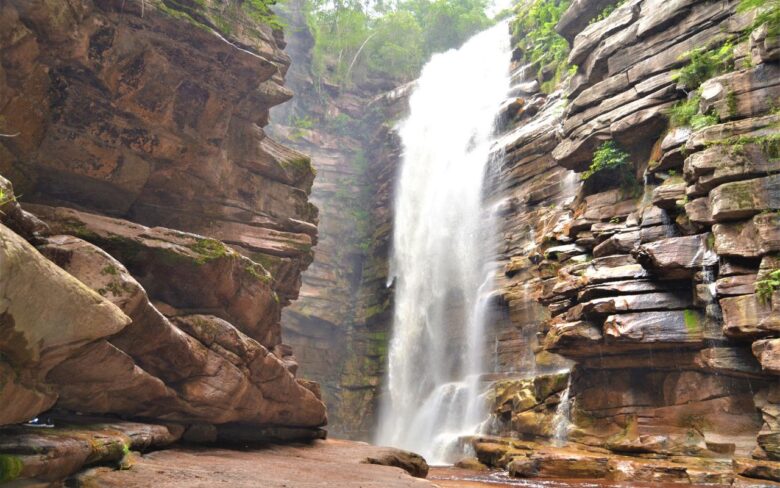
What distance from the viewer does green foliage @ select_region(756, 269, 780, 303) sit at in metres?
13.0

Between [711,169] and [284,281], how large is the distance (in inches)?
504

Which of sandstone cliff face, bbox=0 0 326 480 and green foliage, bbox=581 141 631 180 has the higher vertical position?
green foliage, bbox=581 141 631 180

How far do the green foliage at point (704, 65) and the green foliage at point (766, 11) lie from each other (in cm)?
100

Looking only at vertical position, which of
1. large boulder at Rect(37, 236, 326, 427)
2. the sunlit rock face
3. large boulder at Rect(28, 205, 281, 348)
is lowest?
large boulder at Rect(37, 236, 326, 427)

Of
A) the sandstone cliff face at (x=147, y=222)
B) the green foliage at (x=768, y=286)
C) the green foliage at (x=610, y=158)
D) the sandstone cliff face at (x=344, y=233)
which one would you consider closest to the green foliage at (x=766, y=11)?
the green foliage at (x=610, y=158)

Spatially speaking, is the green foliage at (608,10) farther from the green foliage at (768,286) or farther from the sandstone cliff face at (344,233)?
the sandstone cliff face at (344,233)

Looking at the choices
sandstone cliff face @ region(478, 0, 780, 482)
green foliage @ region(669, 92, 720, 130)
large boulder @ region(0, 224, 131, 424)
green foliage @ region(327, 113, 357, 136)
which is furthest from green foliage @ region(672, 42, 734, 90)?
green foliage @ region(327, 113, 357, 136)

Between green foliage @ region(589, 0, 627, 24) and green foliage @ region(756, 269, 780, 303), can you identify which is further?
green foliage @ region(589, 0, 627, 24)

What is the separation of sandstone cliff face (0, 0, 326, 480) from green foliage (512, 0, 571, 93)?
48.8ft

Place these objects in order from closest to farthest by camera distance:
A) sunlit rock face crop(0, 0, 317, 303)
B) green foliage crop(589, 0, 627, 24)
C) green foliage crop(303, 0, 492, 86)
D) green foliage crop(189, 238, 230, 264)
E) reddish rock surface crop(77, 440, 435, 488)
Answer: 1. reddish rock surface crop(77, 440, 435, 488)
2. green foliage crop(189, 238, 230, 264)
3. sunlit rock face crop(0, 0, 317, 303)
4. green foliage crop(589, 0, 627, 24)
5. green foliage crop(303, 0, 492, 86)

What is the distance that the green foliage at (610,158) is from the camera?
19.5 metres

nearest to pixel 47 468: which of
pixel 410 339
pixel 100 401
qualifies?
pixel 100 401

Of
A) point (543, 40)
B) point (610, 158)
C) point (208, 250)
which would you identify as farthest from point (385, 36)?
point (208, 250)

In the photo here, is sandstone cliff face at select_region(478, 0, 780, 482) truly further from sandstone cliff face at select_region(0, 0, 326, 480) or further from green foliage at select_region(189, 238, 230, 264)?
green foliage at select_region(189, 238, 230, 264)
